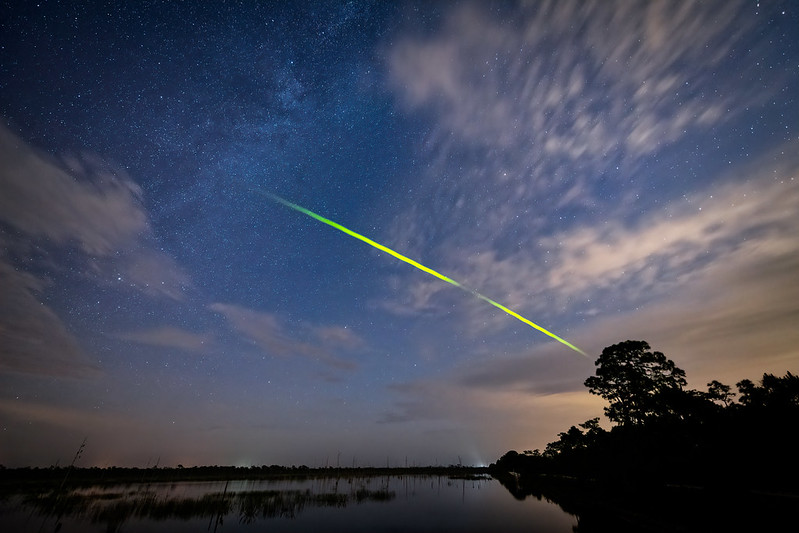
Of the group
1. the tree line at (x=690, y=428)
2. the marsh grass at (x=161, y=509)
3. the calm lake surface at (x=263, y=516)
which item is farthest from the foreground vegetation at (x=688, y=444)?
the marsh grass at (x=161, y=509)

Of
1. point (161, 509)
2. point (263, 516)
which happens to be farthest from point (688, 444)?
point (161, 509)

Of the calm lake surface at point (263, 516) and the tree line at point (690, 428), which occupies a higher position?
the tree line at point (690, 428)

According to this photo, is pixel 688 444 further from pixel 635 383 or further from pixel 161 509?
pixel 161 509

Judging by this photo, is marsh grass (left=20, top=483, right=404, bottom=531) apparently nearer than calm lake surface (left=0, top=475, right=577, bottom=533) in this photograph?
No

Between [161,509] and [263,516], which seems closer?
[263,516]

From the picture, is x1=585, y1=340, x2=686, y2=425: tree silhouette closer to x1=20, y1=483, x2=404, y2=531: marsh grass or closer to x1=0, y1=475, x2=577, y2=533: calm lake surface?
x1=0, y1=475, x2=577, y2=533: calm lake surface

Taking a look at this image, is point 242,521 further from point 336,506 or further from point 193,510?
point 336,506

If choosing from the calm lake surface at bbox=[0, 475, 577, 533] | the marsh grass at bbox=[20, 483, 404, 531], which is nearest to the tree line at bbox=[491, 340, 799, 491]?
the calm lake surface at bbox=[0, 475, 577, 533]

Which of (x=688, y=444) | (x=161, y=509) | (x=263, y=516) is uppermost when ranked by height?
(x=688, y=444)

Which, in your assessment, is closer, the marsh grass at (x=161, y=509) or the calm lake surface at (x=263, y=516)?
the calm lake surface at (x=263, y=516)

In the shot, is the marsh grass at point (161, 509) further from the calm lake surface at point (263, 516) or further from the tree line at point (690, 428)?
the tree line at point (690, 428)

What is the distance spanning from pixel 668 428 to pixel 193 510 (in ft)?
154

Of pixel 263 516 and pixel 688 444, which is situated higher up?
pixel 688 444

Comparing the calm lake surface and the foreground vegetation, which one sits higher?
the foreground vegetation
